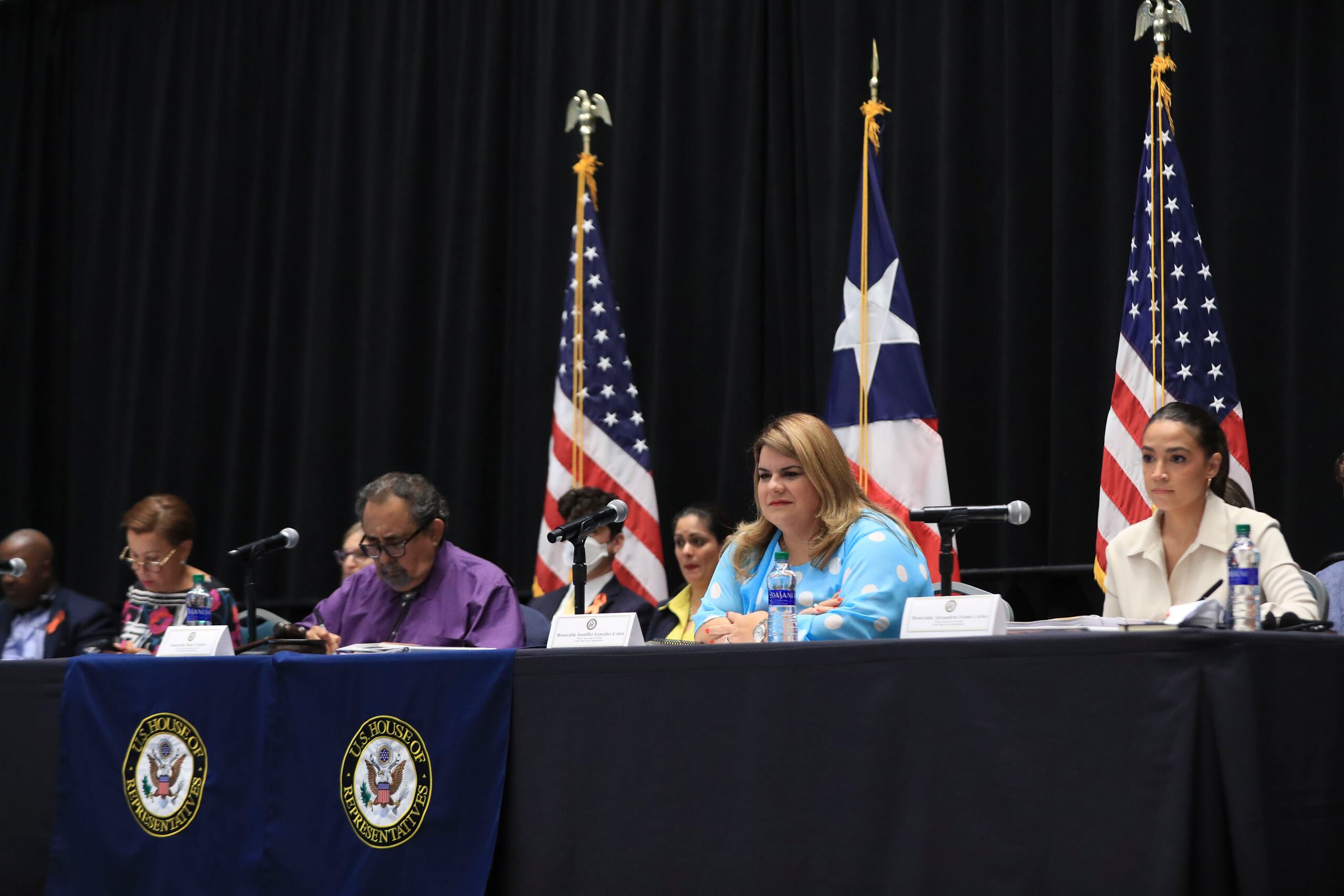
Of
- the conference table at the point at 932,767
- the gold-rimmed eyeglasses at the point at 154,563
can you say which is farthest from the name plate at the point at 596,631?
the gold-rimmed eyeglasses at the point at 154,563

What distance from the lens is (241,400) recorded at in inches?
259

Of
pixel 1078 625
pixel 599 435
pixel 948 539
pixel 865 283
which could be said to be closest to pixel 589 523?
pixel 948 539

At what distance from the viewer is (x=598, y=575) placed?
4.89 m

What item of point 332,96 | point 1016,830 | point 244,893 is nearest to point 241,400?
point 332,96

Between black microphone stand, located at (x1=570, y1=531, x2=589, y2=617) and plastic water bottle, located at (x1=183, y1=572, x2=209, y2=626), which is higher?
black microphone stand, located at (x1=570, y1=531, x2=589, y2=617)

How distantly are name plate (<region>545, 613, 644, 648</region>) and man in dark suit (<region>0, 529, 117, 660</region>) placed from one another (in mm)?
3109

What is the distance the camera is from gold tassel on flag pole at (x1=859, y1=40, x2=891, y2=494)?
4.70m

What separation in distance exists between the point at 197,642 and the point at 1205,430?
225cm

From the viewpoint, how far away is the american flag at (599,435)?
16.9 feet

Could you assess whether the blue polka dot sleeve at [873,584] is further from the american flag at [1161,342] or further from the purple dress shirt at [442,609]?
the american flag at [1161,342]

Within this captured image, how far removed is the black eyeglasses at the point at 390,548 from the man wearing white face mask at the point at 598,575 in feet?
4.07

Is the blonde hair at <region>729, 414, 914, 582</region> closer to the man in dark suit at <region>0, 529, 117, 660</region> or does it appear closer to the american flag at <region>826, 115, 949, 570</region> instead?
the american flag at <region>826, 115, 949, 570</region>

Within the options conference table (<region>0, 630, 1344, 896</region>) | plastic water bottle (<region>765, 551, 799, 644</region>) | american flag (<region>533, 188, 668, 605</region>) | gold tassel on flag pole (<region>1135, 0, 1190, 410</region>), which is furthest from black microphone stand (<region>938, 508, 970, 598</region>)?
american flag (<region>533, 188, 668, 605</region>)

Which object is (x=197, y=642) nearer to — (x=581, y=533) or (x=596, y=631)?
(x=581, y=533)
